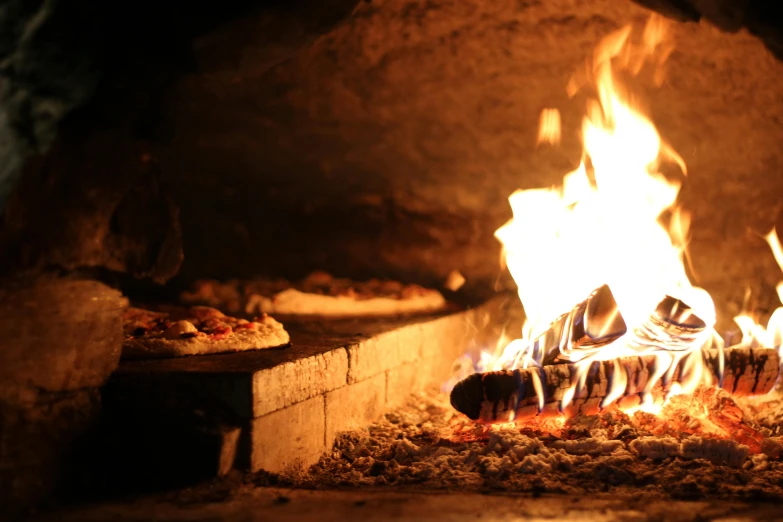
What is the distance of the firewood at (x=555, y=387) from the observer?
13.5 ft

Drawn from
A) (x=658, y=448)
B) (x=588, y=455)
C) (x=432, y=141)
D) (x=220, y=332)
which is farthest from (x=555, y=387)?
(x=432, y=141)

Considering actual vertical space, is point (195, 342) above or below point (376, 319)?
above

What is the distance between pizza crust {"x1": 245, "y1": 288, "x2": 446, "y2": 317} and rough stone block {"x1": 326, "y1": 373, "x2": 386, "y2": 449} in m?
0.81

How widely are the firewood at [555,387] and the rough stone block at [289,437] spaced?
723mm

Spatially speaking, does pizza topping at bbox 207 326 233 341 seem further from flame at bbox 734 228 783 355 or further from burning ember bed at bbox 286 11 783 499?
flame at bbox 734 228 783 355

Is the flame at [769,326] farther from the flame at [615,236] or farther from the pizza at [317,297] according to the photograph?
the pizza at [317,297]

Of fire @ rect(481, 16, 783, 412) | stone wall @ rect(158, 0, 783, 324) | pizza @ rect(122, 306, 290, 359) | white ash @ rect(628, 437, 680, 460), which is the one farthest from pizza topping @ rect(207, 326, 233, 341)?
white ash @ rect(628, 437, 680, 460)

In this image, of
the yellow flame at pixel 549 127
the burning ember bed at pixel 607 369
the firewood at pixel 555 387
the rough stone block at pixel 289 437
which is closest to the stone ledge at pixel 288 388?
the rough stone block at pixel 289 437

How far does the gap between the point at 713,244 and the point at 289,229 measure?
317 cm

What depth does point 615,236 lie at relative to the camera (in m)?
5.15

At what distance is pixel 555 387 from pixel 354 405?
3.45ft

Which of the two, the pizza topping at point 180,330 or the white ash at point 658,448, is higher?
the pizza topping at point 180,330

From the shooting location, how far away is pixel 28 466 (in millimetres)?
3193

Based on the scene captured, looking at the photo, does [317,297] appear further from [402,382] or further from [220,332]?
[220,332]
